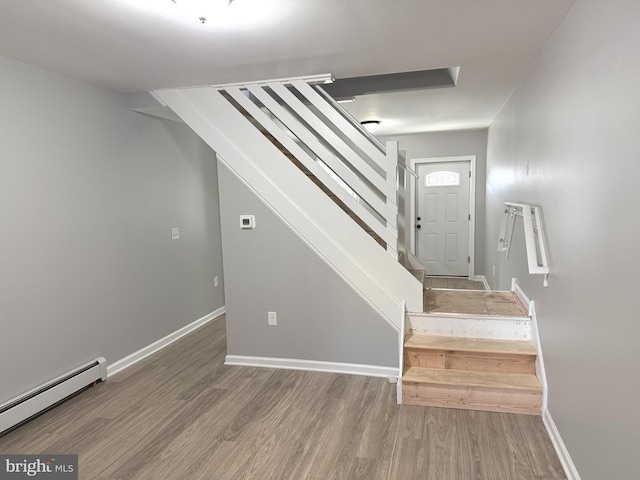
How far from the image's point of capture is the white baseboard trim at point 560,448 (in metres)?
1.99

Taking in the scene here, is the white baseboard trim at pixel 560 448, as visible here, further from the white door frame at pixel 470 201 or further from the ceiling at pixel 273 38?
the white door frame at pixel 470 201

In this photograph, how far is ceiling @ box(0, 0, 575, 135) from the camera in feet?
6.41

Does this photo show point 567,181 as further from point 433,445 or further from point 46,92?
point 46,92

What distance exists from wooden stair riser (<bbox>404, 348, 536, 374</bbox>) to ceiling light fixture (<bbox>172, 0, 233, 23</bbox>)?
95.1 inches

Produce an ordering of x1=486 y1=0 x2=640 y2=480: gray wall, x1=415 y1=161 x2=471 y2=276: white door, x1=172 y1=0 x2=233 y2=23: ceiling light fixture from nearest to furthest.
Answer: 1. x1=486 y1=0 x2=640 y2=480: gray wall
2. x1=172 y1=0 x2=233 y2=23: ceiling light fixture
3. x1=415 y1=161 x2=471 y2=276: white door

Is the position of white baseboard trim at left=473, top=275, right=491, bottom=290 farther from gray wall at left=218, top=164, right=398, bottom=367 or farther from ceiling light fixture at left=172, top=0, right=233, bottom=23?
ceiling light fixture at left=172, top=0, right=233, bottom=23

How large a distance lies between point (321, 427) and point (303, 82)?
2.46 metres

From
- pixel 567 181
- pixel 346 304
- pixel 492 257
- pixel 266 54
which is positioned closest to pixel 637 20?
pixel 567 181

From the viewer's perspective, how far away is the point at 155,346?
389 centimetres

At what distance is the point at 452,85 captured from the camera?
3.56 metres

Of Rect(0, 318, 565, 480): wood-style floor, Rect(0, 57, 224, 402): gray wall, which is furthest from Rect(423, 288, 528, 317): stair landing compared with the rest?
Rect(0, 57, 224, 402): gray wall

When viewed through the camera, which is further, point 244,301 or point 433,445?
point 244,301

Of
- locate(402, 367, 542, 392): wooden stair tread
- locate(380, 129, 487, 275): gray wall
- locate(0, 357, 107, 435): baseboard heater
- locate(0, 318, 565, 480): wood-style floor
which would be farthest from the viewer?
locate(380, 129, 487, 275): gray wall

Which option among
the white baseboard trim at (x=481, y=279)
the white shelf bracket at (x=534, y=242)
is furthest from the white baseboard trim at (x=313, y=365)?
the white baseboard trim at (x=481, y=279)
